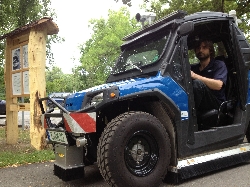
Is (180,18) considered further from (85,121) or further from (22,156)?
(22,156)

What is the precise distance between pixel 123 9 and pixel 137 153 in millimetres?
44090

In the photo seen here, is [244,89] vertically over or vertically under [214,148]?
over

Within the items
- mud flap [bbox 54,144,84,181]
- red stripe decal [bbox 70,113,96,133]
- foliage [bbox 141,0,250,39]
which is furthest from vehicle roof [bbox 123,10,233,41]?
foliage [bbox 141,0,250,39]

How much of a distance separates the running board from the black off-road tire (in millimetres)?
Result: 233

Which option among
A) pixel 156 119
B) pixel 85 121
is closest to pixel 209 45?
pixel 156 119

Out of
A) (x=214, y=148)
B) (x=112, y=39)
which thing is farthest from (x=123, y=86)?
(x=112, y=39)

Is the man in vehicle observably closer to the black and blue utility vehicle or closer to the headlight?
the black and blue utility vehicle

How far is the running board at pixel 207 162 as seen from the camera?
3490 millimetres

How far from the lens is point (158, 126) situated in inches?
130

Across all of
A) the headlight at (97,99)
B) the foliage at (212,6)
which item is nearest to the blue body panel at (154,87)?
the headlight at (97,99)

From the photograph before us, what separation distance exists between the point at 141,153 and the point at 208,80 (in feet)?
4.86

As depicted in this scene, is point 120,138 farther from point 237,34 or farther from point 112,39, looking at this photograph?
point 112,39

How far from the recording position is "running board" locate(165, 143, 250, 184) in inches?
137

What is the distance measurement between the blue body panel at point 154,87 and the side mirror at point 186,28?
0.60 m
